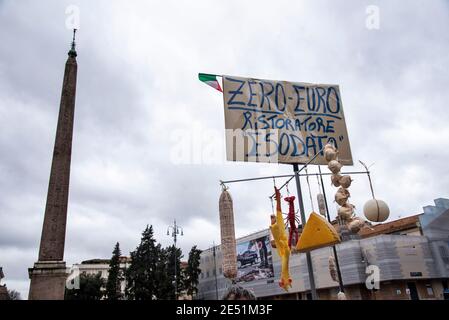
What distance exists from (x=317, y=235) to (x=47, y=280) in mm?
10763

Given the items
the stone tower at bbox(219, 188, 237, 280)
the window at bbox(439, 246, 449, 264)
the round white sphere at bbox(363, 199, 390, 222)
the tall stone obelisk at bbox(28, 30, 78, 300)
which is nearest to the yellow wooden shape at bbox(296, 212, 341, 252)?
the round white sphere at bbox(363, 199, 390, 222)

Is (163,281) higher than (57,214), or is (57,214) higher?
(57,214)

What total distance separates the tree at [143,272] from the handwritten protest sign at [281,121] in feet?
162

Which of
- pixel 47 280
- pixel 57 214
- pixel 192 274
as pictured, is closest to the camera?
pixel 47 280

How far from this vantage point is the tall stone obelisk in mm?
12070

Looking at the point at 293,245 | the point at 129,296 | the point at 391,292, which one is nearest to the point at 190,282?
the point at 129,296

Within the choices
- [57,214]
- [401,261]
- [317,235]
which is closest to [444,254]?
[401,261]

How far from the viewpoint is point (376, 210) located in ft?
21.1

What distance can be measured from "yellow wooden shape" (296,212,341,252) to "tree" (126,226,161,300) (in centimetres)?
4990

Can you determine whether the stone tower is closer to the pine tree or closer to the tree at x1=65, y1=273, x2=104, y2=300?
the pine tree

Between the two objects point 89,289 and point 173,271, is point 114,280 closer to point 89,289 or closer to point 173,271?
point 89,289

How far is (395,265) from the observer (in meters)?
35.3
